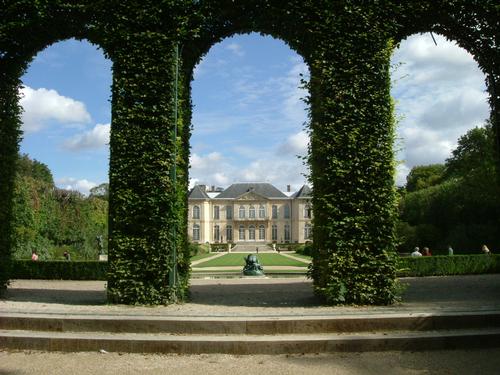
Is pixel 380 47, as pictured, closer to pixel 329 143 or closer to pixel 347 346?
pixel 329 143

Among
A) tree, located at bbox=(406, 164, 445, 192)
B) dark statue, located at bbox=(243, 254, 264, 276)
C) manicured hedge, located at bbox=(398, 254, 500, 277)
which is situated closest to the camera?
manicured hedge, located at bbox=(398, 254, 500, 277)

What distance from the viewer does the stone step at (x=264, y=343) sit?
538cm

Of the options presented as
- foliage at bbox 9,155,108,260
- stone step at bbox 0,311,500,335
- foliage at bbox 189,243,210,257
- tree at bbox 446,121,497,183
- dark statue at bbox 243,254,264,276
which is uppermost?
tree at bbox 446,121,497,183

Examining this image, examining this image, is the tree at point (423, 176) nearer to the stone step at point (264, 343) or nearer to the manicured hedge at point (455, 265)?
the manicured hedge at point (455, 265)

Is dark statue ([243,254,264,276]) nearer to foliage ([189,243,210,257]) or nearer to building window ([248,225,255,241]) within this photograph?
foliage ([189,243,210,257])

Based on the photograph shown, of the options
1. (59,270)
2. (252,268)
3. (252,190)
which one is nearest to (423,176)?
(252,190)

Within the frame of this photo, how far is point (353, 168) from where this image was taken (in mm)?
7309

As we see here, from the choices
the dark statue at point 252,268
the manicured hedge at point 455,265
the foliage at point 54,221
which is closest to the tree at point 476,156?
the manicured hedge at point 455,265

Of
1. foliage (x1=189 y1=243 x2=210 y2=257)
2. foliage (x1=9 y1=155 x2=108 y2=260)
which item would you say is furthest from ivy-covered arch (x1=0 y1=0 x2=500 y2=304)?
foliage (x1=189 y1=243 x2=210 y2=257)

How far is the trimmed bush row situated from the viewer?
15.9m

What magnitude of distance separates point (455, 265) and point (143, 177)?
1277 centimetres

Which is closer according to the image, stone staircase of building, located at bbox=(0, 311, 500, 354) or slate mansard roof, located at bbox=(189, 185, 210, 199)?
stone staircase of building, located at bbox=(0, 311, 500, 354)

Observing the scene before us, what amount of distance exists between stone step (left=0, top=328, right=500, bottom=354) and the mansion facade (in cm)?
6956

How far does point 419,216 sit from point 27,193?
27541 mm
